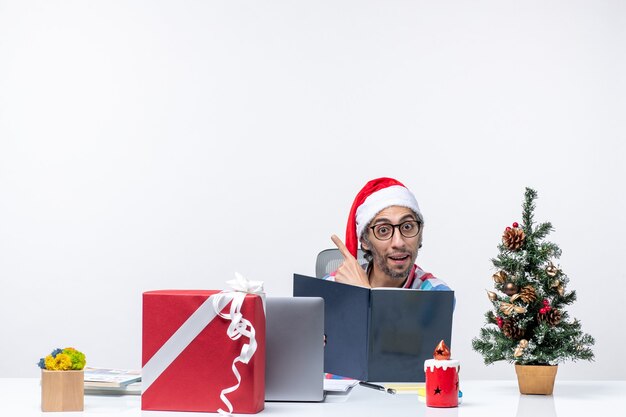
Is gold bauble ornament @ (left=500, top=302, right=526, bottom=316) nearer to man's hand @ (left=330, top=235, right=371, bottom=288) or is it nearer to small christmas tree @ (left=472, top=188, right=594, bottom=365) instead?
small christmas tree @ (left=472, top=188, right=594, bottom=365)

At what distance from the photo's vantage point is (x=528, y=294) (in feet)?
5.69

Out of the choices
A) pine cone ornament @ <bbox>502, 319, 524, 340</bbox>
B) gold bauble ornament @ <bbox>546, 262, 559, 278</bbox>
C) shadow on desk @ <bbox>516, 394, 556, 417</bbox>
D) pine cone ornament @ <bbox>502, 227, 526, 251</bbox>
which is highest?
pine cone ornament @ <bbox>502, 227, 526, 251</bbox>

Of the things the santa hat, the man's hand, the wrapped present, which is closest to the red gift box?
the wrapped present

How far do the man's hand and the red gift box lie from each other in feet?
3.62

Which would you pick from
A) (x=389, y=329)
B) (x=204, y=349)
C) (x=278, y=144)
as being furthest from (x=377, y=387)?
(x=278, y=144)

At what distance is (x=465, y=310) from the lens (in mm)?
4133

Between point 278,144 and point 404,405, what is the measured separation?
2.67 m

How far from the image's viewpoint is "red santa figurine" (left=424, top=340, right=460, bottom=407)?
1553 mm

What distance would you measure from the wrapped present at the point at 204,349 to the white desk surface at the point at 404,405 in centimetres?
4

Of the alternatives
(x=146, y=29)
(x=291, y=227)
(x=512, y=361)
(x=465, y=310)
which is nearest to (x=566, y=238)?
(x=465, y=310)

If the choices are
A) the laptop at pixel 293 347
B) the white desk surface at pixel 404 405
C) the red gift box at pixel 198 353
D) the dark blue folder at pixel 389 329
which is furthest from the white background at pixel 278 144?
the red gift box at pixel 198 353

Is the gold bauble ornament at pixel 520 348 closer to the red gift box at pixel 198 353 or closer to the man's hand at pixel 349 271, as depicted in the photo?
the red gift box at pixel 198 353

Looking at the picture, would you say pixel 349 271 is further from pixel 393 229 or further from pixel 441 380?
pixel 441 380

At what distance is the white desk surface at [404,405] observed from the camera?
151 cm
